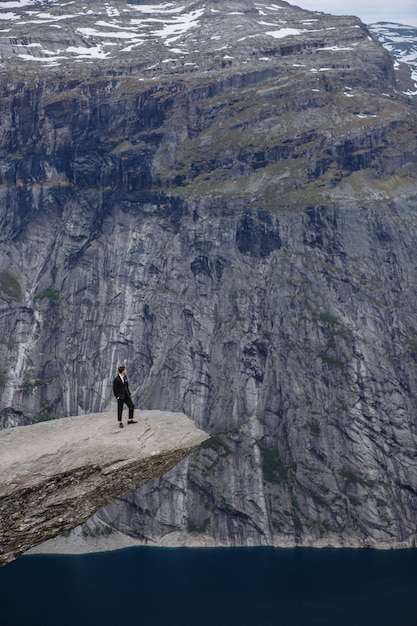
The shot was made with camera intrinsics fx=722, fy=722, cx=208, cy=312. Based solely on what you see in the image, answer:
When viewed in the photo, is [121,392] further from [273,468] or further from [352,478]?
[273,468]

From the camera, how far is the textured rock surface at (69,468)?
34.7m

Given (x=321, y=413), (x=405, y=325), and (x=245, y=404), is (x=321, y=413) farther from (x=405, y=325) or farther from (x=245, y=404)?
(x=405, y=325)

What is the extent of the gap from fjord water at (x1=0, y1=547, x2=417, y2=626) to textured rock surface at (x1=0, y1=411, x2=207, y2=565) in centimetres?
8427

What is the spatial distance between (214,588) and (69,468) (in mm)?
108048

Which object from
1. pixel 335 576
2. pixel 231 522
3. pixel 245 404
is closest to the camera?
pixel 335 576

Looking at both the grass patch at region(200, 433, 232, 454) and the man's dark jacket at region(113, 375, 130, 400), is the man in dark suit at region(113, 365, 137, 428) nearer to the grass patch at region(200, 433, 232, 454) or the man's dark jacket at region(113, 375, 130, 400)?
the man's dark jacket at region(113, 375, 130, 400)

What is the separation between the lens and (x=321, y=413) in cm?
18788

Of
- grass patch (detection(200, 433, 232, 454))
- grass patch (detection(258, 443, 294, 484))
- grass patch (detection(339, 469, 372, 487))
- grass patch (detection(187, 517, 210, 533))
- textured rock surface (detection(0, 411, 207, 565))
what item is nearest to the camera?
textured rock surface (detection(0, 411, 207, 565))

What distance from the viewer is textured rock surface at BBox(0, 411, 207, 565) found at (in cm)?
3469

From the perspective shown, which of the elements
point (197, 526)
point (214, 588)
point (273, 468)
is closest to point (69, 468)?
point (214, 588)

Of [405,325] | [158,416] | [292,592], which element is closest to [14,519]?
[158,416]

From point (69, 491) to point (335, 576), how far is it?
392 feet

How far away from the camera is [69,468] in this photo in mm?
35812

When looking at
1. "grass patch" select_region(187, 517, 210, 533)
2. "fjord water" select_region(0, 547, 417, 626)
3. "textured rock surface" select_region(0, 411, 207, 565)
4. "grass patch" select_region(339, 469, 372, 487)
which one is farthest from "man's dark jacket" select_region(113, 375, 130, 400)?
"grass patch" select_region(339, 469, 372, 487)
